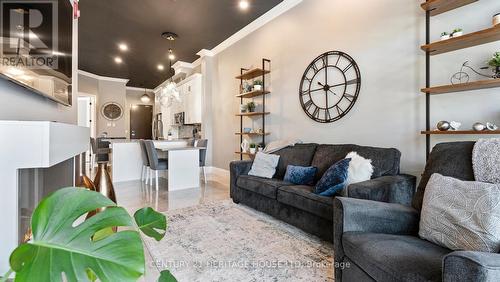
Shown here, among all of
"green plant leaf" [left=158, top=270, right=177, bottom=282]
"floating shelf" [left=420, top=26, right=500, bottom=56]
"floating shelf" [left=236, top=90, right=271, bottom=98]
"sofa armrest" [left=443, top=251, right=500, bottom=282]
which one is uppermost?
"floating shelf" [left=236, top=90, right=271, bottom=98]

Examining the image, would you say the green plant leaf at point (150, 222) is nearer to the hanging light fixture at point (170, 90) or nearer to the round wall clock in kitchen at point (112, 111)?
the hanging light fixture at point (170, 90)

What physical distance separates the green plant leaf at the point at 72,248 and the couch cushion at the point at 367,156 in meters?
2.24

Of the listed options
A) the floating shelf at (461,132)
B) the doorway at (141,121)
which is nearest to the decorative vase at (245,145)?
the floating shelf at (461,132)

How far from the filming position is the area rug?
1.68 metres

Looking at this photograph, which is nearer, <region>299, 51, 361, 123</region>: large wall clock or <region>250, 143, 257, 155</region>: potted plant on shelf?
<region>299, 51, 361, 123</region>: large wall clock

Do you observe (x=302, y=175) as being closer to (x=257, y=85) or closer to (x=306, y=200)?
(x=306, y=200)

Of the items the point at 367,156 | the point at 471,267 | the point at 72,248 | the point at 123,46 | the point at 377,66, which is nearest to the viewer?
the point at 72,248

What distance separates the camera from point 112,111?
8.25m

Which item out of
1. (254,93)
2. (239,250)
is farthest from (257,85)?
(239,250)

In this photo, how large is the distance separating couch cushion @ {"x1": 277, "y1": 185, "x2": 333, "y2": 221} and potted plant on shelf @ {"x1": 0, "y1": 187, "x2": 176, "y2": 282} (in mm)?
1818

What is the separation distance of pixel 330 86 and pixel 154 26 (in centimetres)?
338

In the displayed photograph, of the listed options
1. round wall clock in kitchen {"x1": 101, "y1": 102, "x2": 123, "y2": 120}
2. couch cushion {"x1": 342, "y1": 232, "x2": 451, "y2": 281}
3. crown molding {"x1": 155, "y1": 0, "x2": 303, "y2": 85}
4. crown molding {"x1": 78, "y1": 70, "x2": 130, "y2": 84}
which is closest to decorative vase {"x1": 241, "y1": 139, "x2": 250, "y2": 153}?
crown molding {"x1": 155, "y1": 0, "x2": 303, "y2": 85}

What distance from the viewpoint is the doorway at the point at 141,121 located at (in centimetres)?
976

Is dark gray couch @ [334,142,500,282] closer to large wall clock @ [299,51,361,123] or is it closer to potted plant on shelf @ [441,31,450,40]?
potted plant on shelf @ [441,31,450,40]
